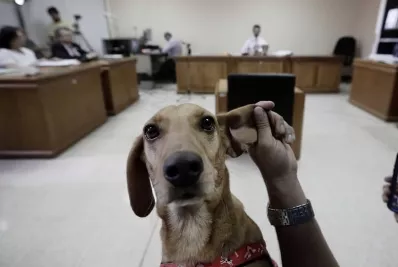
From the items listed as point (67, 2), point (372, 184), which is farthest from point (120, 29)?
point (372, 184)

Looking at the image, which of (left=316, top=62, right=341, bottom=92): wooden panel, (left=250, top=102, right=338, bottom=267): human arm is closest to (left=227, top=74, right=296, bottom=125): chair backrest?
(left=250, top=102, right=338, bottom=267): human arm

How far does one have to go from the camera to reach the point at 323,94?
778cm

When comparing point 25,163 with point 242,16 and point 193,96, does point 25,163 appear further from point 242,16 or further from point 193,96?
point 242,16

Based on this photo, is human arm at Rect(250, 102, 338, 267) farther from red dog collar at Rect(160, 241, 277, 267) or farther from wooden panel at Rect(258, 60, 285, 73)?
wooden panel at Rect(258, 60, 285, 73)

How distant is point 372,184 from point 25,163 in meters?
3.95

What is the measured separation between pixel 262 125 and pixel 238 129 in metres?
0.14

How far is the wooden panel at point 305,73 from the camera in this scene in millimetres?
7711

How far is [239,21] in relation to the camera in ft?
32.6

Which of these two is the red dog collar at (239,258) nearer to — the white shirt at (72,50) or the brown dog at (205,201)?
the brown dog at (205,201)

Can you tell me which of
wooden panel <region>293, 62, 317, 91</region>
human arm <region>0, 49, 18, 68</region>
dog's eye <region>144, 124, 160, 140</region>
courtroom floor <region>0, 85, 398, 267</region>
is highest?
human arm <region>0, 49, 18, 68</region>

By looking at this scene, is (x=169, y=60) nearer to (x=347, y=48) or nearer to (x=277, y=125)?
(x=347, y=48)

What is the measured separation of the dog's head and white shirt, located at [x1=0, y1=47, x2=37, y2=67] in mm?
4063

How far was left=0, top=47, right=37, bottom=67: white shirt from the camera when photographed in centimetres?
431

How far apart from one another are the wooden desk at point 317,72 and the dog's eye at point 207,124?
727 centimetres
